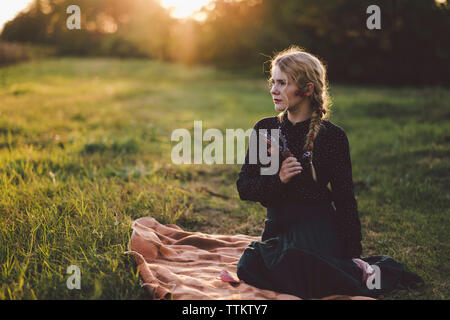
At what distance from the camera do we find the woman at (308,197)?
2824 mm

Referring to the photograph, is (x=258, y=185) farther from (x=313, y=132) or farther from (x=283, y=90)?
(x=283, y=90)

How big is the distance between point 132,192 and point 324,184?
2.45 meters

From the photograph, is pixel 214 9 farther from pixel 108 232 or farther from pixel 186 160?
pixel 108 232

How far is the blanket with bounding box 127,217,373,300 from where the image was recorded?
2.66 meters

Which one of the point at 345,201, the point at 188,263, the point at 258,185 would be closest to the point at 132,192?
the point at 188,263

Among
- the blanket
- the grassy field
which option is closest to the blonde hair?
the blanket

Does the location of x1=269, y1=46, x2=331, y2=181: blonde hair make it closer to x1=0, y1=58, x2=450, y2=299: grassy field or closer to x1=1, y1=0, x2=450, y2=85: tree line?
x1=0, y1=58, x2=450, y2=299: grassy field

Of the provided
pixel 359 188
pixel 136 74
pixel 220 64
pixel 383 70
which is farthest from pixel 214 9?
pixel 359 188

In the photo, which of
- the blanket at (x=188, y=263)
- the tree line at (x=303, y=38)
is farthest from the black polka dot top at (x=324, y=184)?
the tree line at (x=303, y=38)

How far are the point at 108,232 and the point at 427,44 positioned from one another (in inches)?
775

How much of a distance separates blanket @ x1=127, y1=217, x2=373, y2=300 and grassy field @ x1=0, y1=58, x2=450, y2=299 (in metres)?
0.15

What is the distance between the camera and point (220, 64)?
29312 millimetres

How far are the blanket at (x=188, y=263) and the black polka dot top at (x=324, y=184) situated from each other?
1.84ft

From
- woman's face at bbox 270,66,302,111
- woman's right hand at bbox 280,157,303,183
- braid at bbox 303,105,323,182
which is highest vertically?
woman's face at bbox 270,66,302,111
